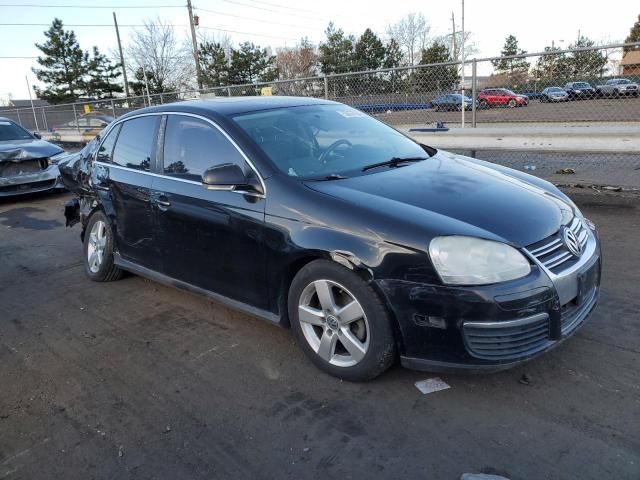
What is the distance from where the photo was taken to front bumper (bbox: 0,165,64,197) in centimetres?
963

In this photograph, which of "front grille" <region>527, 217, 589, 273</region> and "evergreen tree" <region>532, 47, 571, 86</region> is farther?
"evergreen tree" <region>532, 47, 571, 86</region>

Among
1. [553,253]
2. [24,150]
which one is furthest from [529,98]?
[24,150]

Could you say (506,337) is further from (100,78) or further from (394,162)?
(100,78)

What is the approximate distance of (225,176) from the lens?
3367 millimetres

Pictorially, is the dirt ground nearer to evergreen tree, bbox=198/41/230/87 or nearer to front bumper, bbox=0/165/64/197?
front bumper, bbox=0/165/64/197

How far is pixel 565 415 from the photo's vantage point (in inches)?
106

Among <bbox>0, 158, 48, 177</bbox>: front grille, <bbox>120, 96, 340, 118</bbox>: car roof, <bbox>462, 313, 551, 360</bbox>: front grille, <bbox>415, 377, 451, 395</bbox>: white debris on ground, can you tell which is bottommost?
<bbox>415, 377, 451, 395</bbox>: white debris on ground

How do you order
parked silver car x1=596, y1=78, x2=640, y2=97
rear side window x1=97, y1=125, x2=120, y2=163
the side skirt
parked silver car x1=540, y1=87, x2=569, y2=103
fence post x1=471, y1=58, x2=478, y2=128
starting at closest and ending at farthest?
the side skirt → rear side window x1=97, y1=125, x2=120, y2=163 → parked silver car x1=596, y1=78, x2=640, y2=97 → parked silver car x1=540, y1=87, x2=569, y2=103 → fence post x1=471, y1=58, x2=478, y2=128

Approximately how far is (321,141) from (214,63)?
48124mm

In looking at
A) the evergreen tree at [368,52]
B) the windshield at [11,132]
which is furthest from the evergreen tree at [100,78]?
the windshield at [11,132]

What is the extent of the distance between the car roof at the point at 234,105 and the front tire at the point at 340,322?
1.45 metres

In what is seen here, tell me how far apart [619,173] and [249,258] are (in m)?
7.46

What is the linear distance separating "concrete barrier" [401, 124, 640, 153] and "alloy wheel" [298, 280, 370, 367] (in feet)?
17.1

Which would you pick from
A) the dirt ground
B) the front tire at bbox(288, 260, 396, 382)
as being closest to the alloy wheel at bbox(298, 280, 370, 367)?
the front tire at bbox(288, 260, 396, 382)
